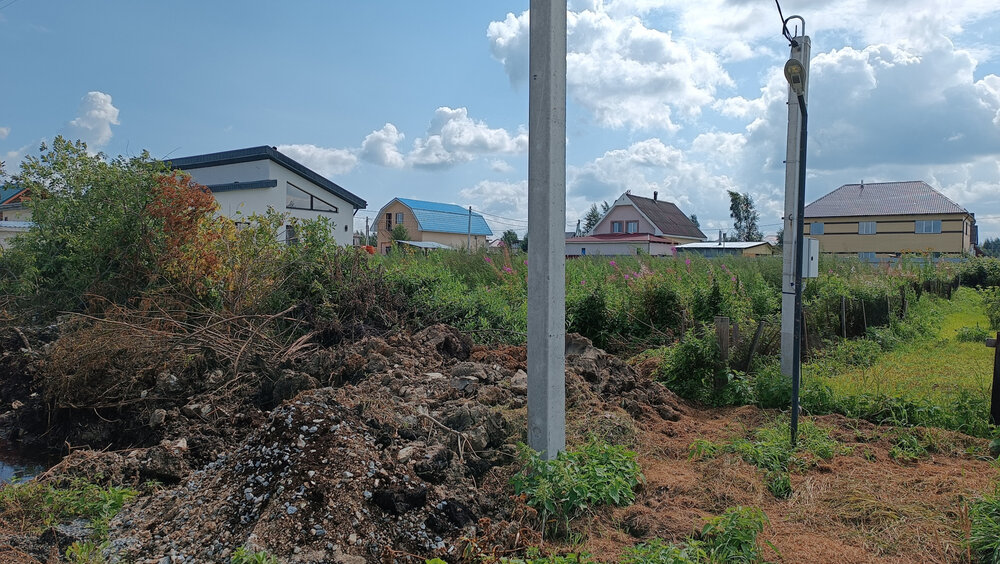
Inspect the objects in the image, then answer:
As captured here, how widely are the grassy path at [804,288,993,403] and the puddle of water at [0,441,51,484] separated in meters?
7.74

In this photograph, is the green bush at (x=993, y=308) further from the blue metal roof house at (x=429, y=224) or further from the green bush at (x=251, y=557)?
the blue metal roof house at (x=429, y=224)

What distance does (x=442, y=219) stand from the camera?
52000mm

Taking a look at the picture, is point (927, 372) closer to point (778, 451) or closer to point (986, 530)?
point (778, 451)

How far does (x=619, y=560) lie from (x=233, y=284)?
272 inches

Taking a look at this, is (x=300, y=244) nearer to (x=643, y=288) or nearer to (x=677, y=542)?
(x=643, y=288)

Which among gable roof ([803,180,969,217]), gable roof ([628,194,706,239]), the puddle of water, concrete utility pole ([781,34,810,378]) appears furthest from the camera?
gable roof ([628,194,706,239])

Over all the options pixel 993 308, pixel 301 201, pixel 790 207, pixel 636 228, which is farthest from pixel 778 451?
pixel 636 228

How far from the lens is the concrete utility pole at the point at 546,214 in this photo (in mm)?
4137

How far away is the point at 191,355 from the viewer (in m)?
6.77

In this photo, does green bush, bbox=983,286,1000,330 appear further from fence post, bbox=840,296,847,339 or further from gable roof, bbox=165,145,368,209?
gable roof, bbox=165,145,368,209

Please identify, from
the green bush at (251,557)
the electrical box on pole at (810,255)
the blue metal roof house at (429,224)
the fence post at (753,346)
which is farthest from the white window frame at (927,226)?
the green bush at (251,557)

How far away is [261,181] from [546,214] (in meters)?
21.7

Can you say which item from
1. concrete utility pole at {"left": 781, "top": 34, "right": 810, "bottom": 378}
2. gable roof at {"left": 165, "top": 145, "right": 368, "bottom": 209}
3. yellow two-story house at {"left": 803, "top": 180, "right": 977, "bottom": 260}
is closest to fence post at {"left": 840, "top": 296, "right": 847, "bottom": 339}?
concrete utility pole at {"left": 781, "top": 34, "right": 810, "bottom": 378}

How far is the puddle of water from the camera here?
18.8ft
